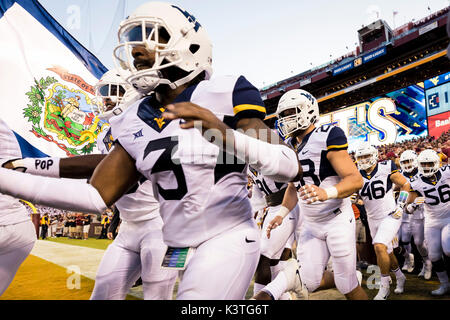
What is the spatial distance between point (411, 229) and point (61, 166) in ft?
19.6

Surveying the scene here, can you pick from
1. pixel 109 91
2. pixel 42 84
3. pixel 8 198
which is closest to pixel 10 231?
pixel 8 198

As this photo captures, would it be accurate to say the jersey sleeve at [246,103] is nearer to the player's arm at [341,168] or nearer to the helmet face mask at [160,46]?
the helmet face mask at [160,46]

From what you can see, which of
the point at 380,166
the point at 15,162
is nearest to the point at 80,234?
the point at 380,166

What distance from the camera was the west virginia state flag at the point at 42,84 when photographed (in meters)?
6.76

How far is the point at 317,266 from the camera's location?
A: 9.60ft

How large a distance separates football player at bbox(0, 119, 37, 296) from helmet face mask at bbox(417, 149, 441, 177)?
5.25m

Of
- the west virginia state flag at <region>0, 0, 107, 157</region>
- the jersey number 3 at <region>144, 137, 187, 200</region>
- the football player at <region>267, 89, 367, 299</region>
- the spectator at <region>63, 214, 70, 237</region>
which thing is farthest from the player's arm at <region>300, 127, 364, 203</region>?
the spectator at <region>63, 214, 70, 237</region>

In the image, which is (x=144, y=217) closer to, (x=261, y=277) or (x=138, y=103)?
(x=138, y=103)

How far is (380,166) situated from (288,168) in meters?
4.35

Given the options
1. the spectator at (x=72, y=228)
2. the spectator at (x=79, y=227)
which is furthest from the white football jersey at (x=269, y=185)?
the spectator at (x=72, y=228)

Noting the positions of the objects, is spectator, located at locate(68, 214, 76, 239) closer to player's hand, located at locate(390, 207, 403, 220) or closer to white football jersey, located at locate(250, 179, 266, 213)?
white football jersey, located at locate(250, 179, 266, 213)

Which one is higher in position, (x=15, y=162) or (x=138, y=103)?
(x=138, y=103)

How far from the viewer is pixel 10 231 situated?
2.39 m

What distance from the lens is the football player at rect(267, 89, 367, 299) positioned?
9.00ft
